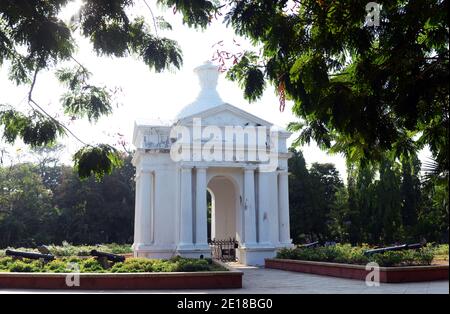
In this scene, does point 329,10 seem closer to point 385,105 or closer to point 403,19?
point 403,19

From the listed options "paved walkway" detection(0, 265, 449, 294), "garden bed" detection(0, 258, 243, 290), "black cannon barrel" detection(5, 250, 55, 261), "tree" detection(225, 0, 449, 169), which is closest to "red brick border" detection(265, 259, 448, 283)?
"paved walkway" detection(0, 265, 449, 294)

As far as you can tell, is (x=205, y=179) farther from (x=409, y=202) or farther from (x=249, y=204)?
A: (x=409, y=202)

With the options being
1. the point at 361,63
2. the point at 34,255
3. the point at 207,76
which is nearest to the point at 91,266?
the point at 34,255

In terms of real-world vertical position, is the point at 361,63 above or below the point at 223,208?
above

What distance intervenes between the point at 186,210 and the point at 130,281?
11.6 metres

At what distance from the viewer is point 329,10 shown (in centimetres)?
733

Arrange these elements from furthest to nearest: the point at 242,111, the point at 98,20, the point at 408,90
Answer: the point at 242,111, the point at 98,20, the point at 408,90

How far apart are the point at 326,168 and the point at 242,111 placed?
95.0 ft

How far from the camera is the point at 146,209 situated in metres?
28.4

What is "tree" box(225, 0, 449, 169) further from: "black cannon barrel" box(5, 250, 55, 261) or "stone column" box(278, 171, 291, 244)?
"stone column" box(278, 171, 291, 244)

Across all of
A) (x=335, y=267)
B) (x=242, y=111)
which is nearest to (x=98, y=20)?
(x=335, y=267)

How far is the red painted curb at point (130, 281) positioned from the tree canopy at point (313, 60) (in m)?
6.15

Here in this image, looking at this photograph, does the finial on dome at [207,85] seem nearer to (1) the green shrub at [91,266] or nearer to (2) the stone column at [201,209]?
(2) the stone column at [201,209]
